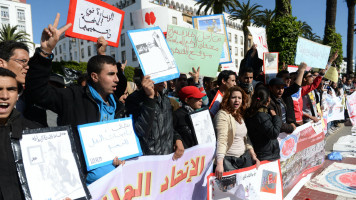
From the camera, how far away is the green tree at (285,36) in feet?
26.9

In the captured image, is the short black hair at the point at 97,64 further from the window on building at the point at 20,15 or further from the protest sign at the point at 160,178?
the window on building at the point at 20,15

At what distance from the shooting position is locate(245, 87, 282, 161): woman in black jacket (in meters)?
2.87

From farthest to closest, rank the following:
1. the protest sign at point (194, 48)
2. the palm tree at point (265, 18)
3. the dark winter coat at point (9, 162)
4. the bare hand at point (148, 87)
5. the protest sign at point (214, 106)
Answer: the palm tree at point (265, 18) < the protest sign at point (214, 106) < the protest sign at point (194, 48) < the bare hand at point (148, 87) < the dark winter coat at point (9, 162)

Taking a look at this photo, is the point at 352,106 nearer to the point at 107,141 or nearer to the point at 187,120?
the point at 187,120

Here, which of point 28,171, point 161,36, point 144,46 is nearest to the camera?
point 28,171

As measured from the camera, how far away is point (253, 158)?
2.90 m

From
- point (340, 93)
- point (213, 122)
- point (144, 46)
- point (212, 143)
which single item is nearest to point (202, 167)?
point (212, 143)

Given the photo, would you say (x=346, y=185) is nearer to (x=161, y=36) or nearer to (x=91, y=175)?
(x=161, y=36)

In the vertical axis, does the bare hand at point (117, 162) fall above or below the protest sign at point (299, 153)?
above

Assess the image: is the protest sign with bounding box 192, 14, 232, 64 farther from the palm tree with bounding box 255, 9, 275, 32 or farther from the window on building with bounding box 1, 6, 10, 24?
the window on building with bounding box 1, 6, 10, 24

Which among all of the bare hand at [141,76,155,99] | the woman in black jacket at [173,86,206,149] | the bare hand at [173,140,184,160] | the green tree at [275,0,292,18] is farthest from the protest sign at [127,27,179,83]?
the green tree at [275,0,292,18]

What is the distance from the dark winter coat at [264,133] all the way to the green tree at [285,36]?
613 cm

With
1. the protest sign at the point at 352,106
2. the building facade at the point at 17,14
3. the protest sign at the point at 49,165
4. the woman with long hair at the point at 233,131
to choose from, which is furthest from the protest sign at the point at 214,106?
the building facade at the point at 17,14

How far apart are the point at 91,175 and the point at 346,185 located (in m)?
4.03
